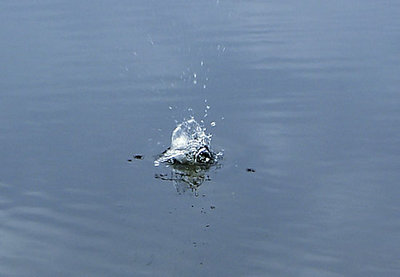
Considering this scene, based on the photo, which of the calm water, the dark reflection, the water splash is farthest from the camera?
the water splash

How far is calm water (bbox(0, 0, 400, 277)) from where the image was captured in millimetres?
6688

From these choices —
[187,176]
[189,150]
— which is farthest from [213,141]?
[187,176]

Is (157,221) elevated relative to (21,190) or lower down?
lower down

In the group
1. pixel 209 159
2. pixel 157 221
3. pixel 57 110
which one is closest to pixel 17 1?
pixel 57 110

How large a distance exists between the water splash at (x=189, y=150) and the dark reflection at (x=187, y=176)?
7cm

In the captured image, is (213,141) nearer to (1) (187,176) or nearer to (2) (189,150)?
(2) (189,150)

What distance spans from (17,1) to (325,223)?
313 inches

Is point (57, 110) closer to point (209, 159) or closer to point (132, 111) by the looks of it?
point (132, 111)

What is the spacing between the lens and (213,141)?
852 cm

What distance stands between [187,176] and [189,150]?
1.14ft

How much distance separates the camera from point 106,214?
287 inches

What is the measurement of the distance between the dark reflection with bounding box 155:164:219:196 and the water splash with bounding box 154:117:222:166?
69 millimetres

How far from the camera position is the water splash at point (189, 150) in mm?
8258

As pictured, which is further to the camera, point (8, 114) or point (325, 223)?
point (8, 114)
